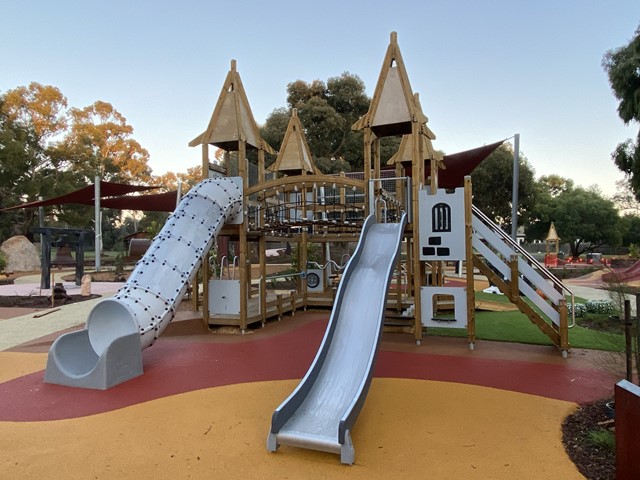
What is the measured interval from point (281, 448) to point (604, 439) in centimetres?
276

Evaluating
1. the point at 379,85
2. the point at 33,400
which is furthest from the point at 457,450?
the point at 379,85

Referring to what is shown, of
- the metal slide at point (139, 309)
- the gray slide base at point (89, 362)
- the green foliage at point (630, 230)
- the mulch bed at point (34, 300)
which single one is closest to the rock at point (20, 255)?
the mulch bed at point (34, 300)

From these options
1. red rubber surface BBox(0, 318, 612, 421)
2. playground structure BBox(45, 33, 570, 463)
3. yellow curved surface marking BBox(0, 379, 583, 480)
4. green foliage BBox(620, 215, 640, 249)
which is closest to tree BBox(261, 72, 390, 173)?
playground structure BBox(45, 33, 570, 463)

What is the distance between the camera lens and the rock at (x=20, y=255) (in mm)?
27250

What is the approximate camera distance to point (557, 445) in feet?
12.6

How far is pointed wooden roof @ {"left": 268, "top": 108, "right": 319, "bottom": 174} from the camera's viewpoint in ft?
42.3

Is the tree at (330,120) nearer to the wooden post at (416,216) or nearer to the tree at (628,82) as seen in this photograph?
the tree at (628,82)

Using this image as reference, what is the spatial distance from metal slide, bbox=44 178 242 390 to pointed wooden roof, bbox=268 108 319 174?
484 cm

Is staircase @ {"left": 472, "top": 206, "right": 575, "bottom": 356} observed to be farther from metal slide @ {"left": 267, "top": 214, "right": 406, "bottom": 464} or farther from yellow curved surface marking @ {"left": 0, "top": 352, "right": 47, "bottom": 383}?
yellow curved surface marking @ {"left": 0, "top": 352, "right": 47, "bottom": 383}

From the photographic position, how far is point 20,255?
27.7 m

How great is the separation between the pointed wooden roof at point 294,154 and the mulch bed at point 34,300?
7.56 metres

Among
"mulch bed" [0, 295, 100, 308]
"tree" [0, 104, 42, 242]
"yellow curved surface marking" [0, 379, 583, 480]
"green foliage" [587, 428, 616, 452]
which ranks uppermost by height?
"tree" [0, 104, 42, 242]

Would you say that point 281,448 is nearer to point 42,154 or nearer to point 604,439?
point 604,439

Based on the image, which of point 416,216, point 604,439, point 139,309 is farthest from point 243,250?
point 604,439
